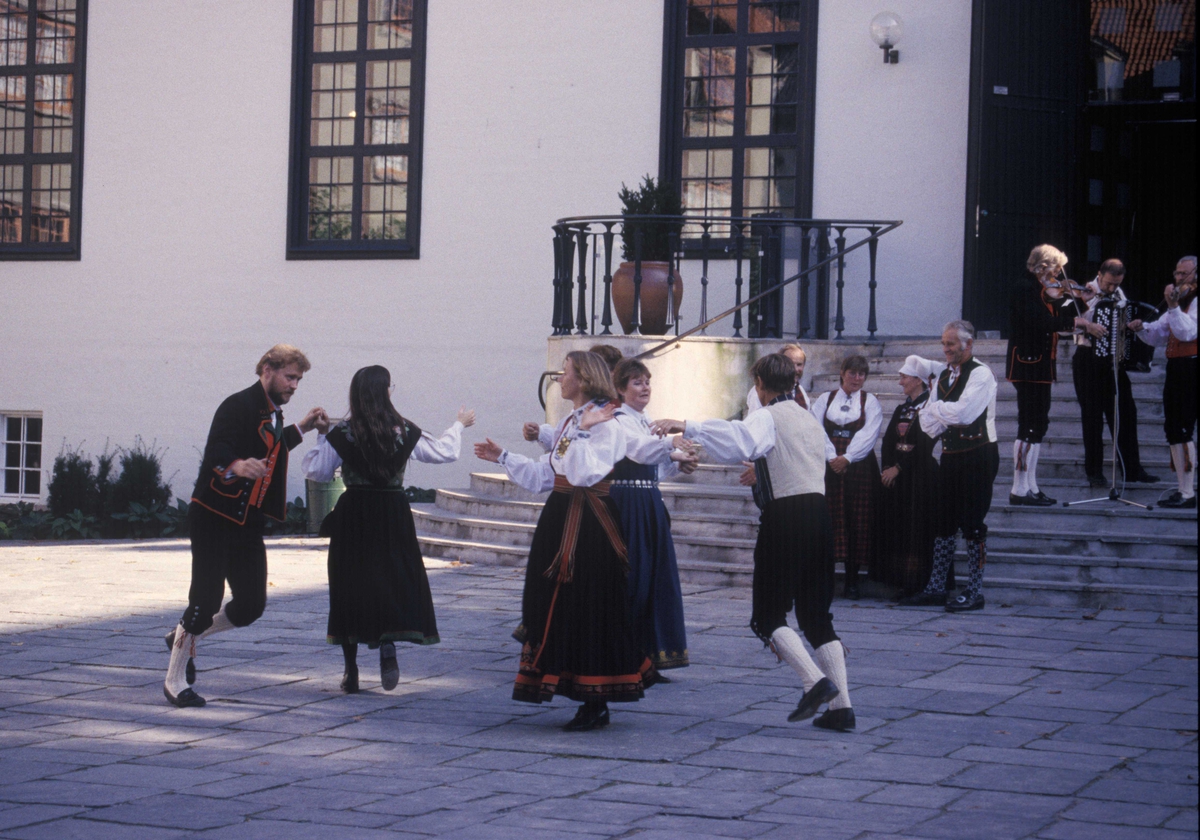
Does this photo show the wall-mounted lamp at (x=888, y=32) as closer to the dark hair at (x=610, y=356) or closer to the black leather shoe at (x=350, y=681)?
the dark hair at (x=610, y=356)

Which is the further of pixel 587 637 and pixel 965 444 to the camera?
pixel 965 444

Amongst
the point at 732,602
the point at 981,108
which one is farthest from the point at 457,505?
the point at 981,108

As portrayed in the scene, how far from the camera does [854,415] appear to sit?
378 inches

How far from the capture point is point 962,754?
5.68 metres

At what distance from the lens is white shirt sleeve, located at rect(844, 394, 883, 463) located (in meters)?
9.47

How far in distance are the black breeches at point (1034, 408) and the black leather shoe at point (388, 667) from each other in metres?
5.26

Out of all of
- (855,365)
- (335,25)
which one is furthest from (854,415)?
(335,25)

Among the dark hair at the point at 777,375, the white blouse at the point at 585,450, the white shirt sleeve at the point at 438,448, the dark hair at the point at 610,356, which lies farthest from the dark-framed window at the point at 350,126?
the dark hair at the point at 777,375

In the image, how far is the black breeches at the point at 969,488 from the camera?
9.20 meters

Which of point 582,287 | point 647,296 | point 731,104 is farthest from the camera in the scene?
point 731,104

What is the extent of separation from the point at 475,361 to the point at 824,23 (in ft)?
16.3

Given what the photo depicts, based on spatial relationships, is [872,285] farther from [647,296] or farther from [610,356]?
[610,356]

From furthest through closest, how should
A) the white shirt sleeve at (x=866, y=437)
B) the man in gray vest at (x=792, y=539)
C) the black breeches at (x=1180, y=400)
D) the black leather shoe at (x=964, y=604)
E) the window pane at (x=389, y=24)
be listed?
the window pane at (x=389, y=24) < the black breeches at (x=1180, y=400) < the white shirt sleeve at (x=866, y=437) < the black leather shoe at (x=964, y=604) < the man in gray vest at (x=792, y=539)

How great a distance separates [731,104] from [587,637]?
10139 mm
